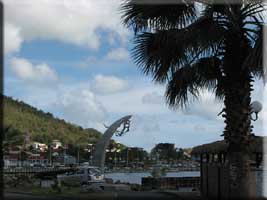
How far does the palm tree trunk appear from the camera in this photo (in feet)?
47.4

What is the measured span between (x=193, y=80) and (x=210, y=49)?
4.83 feet

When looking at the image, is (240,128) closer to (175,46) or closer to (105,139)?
(175,46)

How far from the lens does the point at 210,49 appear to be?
Answer: 14273 mm

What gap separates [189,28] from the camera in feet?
46.4

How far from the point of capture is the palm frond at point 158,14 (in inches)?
557

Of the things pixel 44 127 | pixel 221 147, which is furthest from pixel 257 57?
pixel 44 127

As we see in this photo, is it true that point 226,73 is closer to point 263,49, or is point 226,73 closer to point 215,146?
point 263,49

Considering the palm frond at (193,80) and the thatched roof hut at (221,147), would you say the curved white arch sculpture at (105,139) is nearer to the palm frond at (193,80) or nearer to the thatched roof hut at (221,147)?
the thatched roof hut at (221,147)

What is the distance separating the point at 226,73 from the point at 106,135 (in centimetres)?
3854

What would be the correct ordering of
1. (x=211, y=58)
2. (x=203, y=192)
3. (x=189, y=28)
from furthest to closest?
(x=203, y=192) < (x=211, y=58) < (x=189, y=28)

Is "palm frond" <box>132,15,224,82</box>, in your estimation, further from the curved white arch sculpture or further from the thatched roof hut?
the curved white arch sculpture

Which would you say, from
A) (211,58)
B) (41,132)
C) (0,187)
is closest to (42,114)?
(41,132)

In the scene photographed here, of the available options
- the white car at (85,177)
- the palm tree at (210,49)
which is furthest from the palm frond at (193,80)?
the white car at (85,177)

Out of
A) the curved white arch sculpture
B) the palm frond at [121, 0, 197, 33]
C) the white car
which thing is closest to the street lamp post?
the palm frond at [121, 0, 197, 33]
